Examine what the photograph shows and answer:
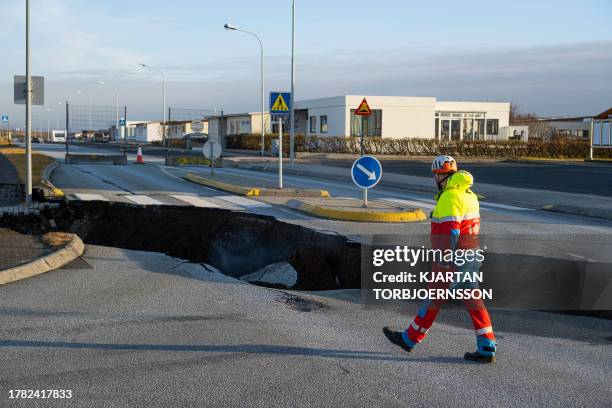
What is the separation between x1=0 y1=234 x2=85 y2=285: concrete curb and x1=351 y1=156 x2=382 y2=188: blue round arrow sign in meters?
5.78

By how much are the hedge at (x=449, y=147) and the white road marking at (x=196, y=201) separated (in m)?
33.0

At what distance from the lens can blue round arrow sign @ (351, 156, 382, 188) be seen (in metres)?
13.4

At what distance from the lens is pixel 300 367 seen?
16.5 ft

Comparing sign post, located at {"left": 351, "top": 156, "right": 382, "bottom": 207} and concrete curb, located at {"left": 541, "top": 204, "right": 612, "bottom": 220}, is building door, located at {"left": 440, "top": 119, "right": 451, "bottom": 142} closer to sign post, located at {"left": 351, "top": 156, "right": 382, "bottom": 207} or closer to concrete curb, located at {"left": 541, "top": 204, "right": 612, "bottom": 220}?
concrete curb, located at {"left": 541, "top": 204, "right": 612, "bottom": 220}

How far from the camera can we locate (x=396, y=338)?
18.0ft

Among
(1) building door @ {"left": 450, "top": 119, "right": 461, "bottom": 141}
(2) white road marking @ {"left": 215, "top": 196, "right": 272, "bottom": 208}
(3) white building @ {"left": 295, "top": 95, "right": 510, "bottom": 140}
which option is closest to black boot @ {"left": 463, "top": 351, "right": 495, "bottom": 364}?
(2) white road marking @ {"left": 215, "top": 196, "right": 272, "bottom": 208}

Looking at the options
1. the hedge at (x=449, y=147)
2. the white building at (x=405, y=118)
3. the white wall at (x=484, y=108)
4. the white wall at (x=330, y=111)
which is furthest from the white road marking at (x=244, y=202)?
the white wall at (x=484, y=108)

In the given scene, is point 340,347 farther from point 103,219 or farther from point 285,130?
point 285,130

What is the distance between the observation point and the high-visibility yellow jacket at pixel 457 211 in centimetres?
519

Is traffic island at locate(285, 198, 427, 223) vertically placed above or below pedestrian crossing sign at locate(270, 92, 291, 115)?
below

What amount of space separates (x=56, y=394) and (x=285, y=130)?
5711 cm

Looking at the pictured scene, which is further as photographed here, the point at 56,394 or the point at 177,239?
the point at 177,239

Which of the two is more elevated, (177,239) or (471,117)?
(471,117)

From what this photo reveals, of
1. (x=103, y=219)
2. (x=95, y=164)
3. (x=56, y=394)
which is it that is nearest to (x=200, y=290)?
(x=56, y=394)
